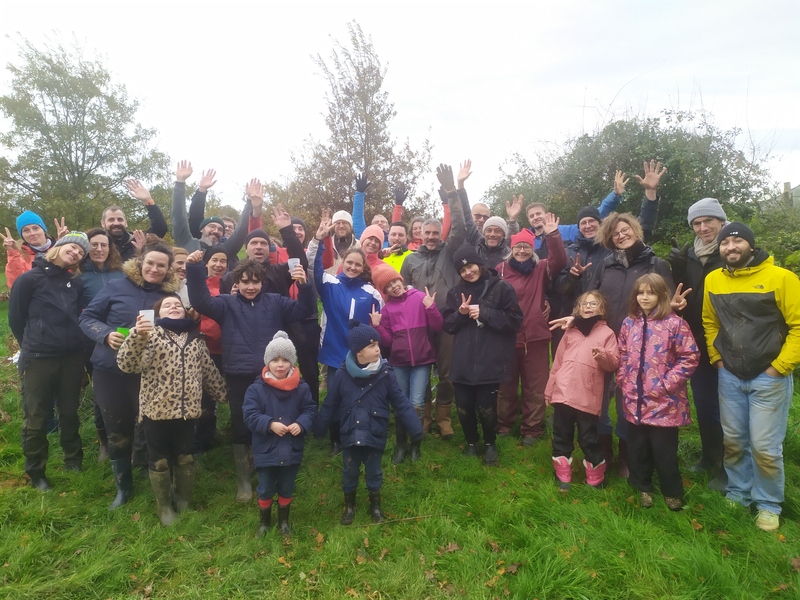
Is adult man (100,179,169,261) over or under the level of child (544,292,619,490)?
over

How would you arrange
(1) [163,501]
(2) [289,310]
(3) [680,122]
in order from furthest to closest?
(3) [680,122] → (2) [289,310] → (1) [163,501]

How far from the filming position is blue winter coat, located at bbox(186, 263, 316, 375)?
Answer: 4.32 m

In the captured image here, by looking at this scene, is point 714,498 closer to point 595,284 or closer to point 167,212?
point 595,284

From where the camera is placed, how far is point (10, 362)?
880 centimetres

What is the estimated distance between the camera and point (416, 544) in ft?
12.7

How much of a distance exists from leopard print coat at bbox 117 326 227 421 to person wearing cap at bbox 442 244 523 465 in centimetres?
265

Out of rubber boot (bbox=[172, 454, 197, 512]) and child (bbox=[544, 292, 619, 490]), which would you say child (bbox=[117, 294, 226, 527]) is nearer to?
rubber boot (bbox=[172, 454, 197, 512])

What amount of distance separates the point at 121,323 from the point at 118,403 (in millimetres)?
781

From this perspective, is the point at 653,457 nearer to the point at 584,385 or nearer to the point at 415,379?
the point at 584,385

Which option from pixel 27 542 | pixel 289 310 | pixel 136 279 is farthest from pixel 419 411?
pixel 27 542

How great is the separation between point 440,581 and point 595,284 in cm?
320

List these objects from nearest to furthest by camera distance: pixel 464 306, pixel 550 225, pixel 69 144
→ pixel 464 306 → pixel 550 225 → pixel 69 144

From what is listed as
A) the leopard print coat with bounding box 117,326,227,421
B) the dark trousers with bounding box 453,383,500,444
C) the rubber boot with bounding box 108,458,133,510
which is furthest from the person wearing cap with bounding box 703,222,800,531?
the rubber boot with bounding box 108,458,133,510

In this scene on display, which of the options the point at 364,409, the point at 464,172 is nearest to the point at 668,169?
the point at 464,172
